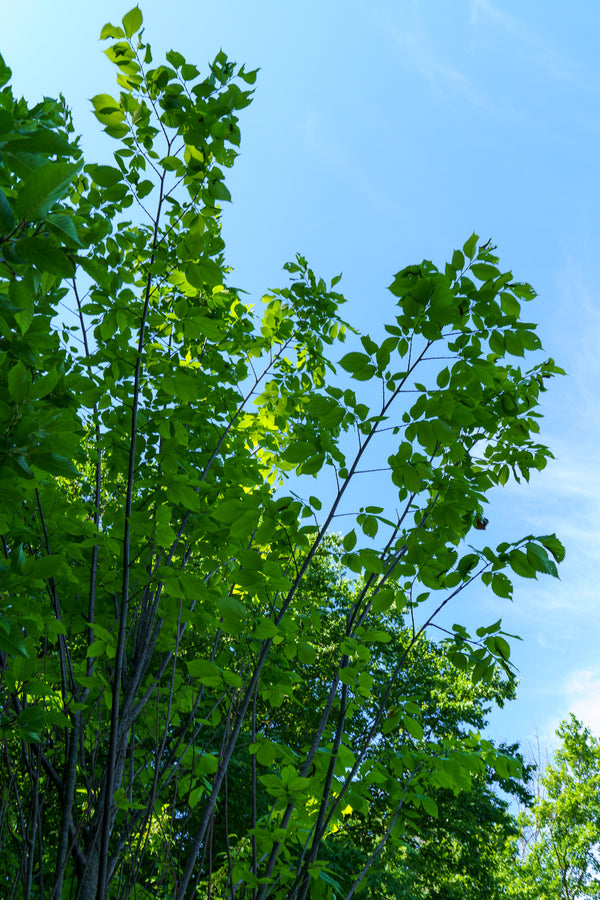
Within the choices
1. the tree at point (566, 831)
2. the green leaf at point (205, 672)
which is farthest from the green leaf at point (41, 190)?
the tree at point (566, 831)

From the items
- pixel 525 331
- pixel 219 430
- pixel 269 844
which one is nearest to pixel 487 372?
pixel 525 331

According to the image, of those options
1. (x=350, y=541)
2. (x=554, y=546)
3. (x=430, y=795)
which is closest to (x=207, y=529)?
(x=350, y=541)

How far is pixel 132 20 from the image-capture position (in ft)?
6.19

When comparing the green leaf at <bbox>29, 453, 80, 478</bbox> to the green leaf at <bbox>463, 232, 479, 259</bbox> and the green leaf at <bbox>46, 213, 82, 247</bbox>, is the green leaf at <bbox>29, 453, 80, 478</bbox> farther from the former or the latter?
the green leaf at <bbox>463, 232, 479, 259</bbox>

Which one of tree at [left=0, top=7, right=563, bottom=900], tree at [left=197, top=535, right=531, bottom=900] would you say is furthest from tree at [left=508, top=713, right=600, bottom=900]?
tree at [left=0, top=7, right=563, bottom=900]

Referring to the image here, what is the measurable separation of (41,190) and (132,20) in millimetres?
1453

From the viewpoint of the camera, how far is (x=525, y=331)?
1.95 meters

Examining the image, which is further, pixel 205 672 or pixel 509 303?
pixel 509 303

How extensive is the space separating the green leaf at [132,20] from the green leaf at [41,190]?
1409mm

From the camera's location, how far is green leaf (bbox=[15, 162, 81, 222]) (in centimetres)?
84

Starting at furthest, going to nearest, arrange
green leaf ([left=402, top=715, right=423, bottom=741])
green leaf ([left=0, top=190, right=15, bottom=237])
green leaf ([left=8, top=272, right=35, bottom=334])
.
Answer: green leaf ([left=402, top=715, right=423, bottom=741]), green leaf ([left=8, top=272, right=35, bottom=334]), green leaf ([left=0, top=190, right=15, bottom=237])

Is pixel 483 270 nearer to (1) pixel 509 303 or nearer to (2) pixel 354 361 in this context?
(1) pixel 509 303

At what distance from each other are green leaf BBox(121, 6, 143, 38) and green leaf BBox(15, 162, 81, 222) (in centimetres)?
141

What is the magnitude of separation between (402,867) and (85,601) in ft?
53.5
